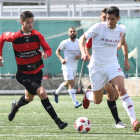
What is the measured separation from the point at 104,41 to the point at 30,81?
1388 mm

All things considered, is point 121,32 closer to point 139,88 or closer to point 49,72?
point 139,88

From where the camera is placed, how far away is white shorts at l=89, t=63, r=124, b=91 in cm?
588

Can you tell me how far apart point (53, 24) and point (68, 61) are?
18.1 feet

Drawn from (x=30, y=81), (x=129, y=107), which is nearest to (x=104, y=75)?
(x=129, y=107)

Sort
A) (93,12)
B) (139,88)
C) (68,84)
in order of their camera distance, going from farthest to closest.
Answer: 1. (93,12)
2. (139,88)
3. (68,84)

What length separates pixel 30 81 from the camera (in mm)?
6215

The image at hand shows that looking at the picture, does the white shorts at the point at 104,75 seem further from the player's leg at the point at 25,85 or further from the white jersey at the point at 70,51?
the white jersey at the point at 70,51

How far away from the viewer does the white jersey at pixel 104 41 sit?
5.93m

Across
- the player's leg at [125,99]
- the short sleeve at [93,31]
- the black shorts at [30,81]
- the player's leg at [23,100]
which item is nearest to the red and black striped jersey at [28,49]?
the black shorts at [30,81]

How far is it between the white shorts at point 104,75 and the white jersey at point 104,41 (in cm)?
8

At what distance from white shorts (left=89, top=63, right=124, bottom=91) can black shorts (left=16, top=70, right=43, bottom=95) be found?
3.05 feet

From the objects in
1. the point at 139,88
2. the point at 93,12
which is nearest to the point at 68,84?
the point at 139,88

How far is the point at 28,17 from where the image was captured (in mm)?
6207

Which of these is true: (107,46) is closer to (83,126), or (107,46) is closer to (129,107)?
(129,107)
